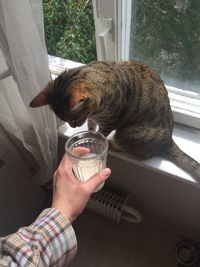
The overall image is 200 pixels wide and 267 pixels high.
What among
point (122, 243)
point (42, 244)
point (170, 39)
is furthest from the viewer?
point (122, 243)

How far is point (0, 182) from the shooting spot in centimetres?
106

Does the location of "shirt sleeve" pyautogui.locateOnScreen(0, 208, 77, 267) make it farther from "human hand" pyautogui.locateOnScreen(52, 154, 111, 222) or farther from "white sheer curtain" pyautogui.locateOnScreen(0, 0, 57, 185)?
"white sheer curtain" pyautogui.locateOnScreen(0, 0, 57, 185)

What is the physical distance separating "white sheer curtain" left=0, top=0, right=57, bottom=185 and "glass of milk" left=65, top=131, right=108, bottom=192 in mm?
147

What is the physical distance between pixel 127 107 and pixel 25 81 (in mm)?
336

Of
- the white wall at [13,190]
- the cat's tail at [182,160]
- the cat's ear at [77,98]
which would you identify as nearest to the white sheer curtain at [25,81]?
the white wall at [13,190]

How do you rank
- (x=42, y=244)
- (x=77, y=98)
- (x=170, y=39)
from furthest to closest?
1. (x=170, y=39)
2. (x=77, y=98)
3. (x=42, y=244)

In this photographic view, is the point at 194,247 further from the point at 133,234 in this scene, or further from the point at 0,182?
the point at 0,182

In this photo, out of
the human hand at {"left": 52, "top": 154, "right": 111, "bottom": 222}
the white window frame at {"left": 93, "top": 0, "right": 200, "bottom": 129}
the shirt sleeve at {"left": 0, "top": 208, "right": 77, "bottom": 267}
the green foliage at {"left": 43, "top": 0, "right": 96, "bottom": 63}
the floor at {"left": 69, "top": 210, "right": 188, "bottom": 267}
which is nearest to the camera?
the shirt sleeve at {"left": 0, "top": 208, "right": 77, "bottom": 267}

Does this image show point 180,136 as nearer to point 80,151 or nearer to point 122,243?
point 80,151

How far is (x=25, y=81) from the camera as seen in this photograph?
0.81m

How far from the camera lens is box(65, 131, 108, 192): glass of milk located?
78 centimetres

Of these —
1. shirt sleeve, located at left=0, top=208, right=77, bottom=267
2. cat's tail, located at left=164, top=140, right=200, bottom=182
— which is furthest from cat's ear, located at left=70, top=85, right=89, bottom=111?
cat's tail, located at left=164, top=140, right=200, bottom=182

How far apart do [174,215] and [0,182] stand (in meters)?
0.70

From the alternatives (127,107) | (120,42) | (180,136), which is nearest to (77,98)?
(127,107)
